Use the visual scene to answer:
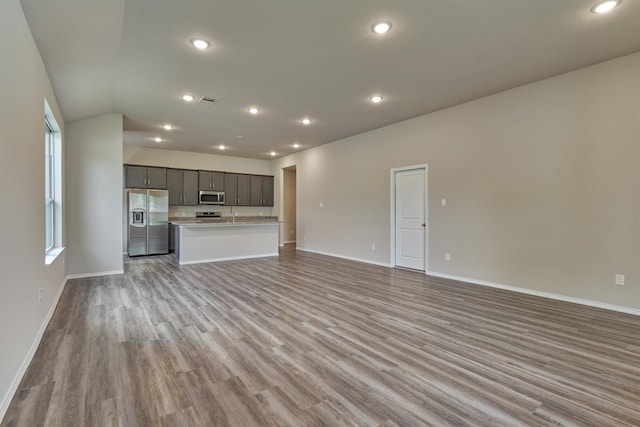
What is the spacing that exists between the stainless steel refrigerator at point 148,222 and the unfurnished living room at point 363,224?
133 centimetres

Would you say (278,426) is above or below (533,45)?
below

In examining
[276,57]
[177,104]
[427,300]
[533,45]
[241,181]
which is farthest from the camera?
[241,181]

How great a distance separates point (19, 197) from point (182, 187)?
650 centimetres

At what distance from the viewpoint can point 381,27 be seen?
2.74m

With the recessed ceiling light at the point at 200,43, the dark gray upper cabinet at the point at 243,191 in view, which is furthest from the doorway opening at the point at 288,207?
the recessed ceiling light at the point at 200,43

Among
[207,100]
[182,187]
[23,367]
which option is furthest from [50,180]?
[182,187]

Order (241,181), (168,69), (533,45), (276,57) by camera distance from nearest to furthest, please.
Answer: (533,45), (276,57), (168,69), (241,181)

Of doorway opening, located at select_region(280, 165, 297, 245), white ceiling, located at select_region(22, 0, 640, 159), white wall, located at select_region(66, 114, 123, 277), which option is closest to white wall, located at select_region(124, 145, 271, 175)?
doorway opening, located at select_region(280, 165, 297, 245)

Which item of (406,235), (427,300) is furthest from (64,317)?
(406,235)

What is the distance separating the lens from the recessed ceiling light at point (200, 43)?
2.95 metres

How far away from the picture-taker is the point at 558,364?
2234 mm

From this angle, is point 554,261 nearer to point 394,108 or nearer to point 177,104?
point 394,108

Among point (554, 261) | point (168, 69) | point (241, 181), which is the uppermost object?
point (168, 69)

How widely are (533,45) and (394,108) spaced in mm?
2130
